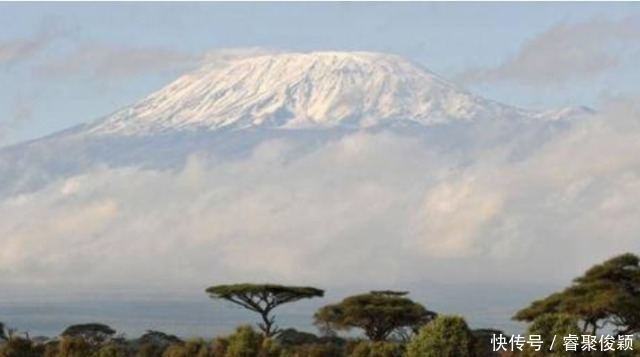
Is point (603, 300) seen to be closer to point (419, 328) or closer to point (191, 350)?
point (419, 328)

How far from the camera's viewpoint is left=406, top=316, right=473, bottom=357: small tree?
A: 74938 mm

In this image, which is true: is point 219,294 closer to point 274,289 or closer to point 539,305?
point 274,289

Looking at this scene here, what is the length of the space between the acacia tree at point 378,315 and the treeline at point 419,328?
0.07 metres

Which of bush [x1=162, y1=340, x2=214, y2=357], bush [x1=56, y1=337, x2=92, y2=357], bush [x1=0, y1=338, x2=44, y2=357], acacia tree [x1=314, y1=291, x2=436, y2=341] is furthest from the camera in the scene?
acacia tree [x1=314, y1=291, x2=436, y2=341]

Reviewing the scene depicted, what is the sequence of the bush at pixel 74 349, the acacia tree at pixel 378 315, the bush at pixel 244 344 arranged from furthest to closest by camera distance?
the acacia tree at pixel 378 315 → the bush at pixel 74 349 → the bush at pixel 244 344

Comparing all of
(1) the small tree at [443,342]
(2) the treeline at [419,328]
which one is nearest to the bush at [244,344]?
(2) the treeline at [419,328]

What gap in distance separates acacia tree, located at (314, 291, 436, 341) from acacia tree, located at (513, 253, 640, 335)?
623 inches

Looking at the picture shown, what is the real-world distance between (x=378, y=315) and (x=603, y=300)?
2382cm

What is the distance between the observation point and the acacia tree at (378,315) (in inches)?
4427

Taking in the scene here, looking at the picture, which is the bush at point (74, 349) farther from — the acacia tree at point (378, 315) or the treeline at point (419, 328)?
the acacia tree at point (378, 315)

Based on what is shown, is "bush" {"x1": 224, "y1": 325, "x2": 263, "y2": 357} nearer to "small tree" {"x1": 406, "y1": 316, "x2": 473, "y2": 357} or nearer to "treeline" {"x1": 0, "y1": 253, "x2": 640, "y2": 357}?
"treeline" {"x1": 0, "y1": 253, "x2": 640, "y2": 357}

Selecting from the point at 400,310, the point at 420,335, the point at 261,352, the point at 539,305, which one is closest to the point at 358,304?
the point at 400,310

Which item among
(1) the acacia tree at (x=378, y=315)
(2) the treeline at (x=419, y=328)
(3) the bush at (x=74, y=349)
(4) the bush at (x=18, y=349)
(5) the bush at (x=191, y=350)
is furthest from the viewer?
(1) the acacia tree at (x=378, y=315)

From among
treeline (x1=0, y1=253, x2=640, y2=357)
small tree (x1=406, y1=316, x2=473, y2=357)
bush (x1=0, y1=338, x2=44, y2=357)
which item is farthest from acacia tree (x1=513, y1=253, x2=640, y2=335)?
bush (x1=0, y1=338, x2=44, y2=357)
